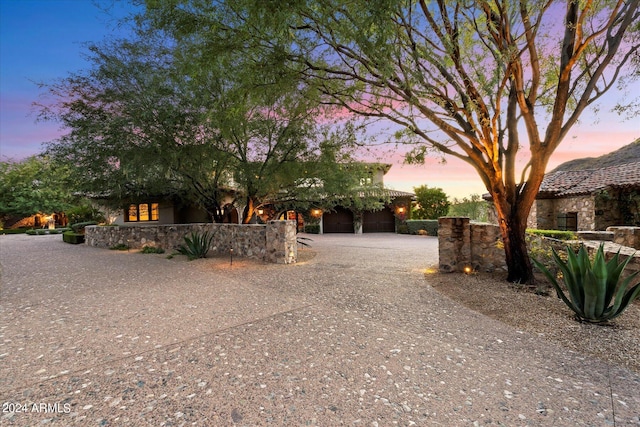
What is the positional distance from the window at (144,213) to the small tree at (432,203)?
20453 millimetres

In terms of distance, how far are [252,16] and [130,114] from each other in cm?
654

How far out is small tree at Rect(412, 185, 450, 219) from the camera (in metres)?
24.7

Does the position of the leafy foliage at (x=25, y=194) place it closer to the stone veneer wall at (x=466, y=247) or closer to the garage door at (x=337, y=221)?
the garage door at (x=337, y=221)

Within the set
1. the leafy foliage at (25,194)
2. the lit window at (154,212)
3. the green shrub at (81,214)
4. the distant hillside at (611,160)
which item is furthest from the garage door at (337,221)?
the leafy foliage at (25,194)

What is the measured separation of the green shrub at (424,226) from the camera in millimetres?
20953

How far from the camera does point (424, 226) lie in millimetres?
21594

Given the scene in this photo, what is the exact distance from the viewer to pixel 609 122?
22.7ft

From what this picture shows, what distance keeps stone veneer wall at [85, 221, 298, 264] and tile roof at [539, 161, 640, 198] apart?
13.3 m

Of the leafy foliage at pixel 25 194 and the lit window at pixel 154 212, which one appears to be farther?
the leafy foliage at pixel 25 194

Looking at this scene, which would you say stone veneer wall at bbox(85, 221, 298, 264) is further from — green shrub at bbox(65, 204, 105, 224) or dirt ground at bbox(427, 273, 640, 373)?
green shrub at bbox(65, 204, 105, 224)

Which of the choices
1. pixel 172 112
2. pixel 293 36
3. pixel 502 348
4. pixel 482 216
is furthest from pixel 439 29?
pixel 482 216

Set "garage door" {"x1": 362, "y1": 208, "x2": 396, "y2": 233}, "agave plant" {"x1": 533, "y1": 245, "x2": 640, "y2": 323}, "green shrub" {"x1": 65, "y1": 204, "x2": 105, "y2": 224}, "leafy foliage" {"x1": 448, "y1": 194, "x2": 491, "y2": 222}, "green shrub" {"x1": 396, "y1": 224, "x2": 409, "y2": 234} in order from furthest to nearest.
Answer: "leafy foliage" {"x1": 448, "y1": 194, "x2": 491, "y2": 222}
"green shrub" {"x1": 65, "y1": 204, "x2": 105, "y2": 224}
"garage door" {"x1": 362, "y1": 208, "x2": 396, "y2": 233}
"green shrub" {"x1": 396, "y1": 224, "x2": 409, "y2": 234}
"agave plant" {"x1": 533, "y1": 245, "x2": 640, "y2": 323}

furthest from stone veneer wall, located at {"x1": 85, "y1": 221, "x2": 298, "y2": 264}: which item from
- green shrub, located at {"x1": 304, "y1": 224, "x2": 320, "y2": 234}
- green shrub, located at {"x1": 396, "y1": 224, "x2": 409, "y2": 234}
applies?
green shrub, located at {"x1": 396, "y1": 224, "x2": 409, "y2": 234}

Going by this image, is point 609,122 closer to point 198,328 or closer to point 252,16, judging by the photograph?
point 252,16
